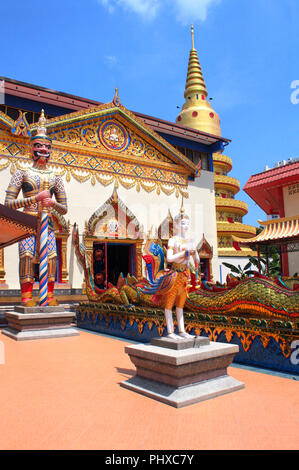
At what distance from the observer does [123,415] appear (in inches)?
143

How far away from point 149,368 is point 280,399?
1514 mm

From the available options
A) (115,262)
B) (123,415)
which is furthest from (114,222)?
(123,415)

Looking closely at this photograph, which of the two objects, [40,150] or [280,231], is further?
[280,231]

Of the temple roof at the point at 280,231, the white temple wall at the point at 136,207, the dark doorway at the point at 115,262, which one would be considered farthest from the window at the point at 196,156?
the dark doorway at the point at 115,262

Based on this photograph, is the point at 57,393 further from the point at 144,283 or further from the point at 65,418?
the point at 144,283

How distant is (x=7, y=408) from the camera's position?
3.92 m

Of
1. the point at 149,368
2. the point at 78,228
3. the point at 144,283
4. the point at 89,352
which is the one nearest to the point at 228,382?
the point at 149,368

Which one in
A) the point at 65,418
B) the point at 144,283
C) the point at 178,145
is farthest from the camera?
the point at 178,145

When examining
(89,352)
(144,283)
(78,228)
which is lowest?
(89,352)

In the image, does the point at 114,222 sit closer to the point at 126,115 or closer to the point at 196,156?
the point at 126,115

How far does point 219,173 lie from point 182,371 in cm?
2496

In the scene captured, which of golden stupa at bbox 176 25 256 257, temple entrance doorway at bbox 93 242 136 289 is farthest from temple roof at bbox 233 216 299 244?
golden stupa at bbox 176 25 256 257

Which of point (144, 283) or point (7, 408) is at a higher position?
point (144, 283)

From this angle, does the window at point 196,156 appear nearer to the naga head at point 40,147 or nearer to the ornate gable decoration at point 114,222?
the ornate gable decoration at point 114,222
